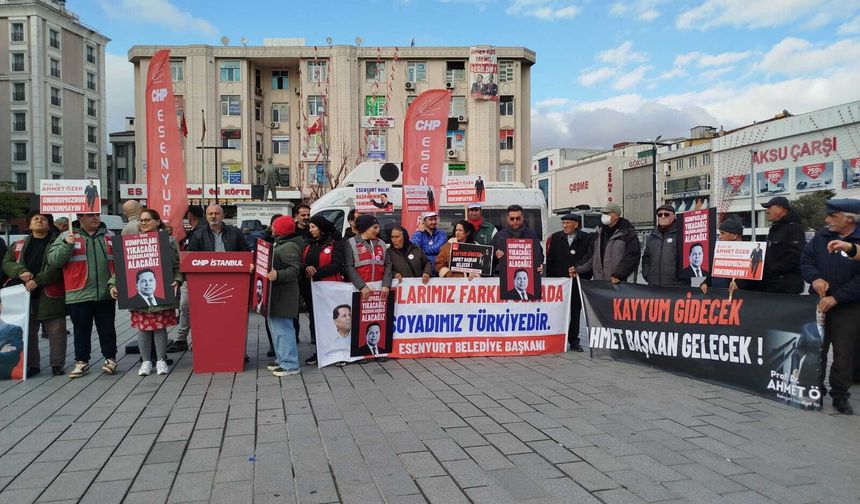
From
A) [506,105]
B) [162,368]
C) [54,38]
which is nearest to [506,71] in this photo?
[506,105]

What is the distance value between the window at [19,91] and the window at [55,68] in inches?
121

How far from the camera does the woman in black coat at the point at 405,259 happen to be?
8.05 meters

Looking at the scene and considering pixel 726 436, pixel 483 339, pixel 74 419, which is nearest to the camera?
pixel 726 436

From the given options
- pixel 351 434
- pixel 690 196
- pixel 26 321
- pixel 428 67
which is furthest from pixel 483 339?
pixel 690 196

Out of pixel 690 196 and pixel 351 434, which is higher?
pixel 690 196

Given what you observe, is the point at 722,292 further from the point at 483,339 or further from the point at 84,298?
the point at 84,298

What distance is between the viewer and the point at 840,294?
5477 mm

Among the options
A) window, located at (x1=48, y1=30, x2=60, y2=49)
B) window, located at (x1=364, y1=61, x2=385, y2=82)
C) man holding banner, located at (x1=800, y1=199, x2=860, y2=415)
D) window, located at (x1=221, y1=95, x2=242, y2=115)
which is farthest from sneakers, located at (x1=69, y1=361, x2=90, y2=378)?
window, located at (x1=48, y1=30, x2=60, y2=49)

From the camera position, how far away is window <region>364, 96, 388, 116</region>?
47188 millimetres

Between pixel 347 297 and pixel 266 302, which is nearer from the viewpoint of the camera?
pixel 266 302

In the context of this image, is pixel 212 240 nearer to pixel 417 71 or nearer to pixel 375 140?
pixel 375 140

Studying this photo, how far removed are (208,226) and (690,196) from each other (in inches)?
3039

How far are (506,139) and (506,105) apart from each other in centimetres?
262

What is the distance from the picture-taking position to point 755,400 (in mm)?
5816
